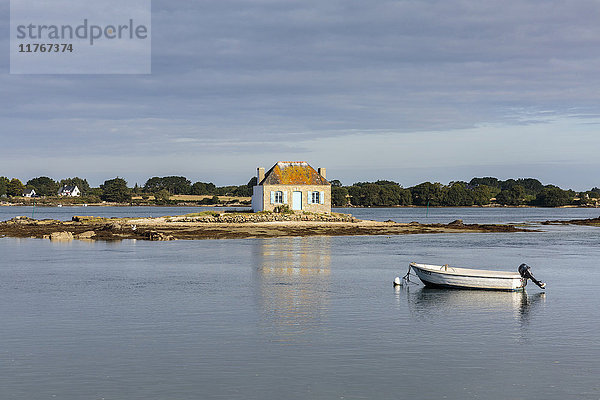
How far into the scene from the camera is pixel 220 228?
71875 mm

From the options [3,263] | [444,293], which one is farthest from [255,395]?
[3,263]

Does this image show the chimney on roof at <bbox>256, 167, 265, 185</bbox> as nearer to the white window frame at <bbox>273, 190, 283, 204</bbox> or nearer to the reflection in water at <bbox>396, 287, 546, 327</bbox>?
the white window frame at <bbox>273, 190, 283, 204</bbox>

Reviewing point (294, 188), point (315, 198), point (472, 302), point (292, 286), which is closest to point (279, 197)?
point (294, 188)

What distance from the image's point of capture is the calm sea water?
14.5m

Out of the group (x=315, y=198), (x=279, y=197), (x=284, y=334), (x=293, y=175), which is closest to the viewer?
(x=284, y=334)

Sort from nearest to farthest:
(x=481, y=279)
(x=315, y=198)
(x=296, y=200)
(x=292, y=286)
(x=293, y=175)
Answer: (x=481, y=279) < (x=292, y=286) < (x=293, y=175) < (x=296, y=200) < (x=315, y=198)

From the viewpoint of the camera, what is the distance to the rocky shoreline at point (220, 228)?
64000 mm

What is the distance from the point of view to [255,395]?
1379cm

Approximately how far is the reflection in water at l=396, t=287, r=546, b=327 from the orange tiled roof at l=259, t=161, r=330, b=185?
48.3 meters

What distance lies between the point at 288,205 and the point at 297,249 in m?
28.5

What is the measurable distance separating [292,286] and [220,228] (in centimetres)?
4302

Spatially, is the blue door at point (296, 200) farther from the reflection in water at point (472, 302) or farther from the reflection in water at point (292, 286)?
the reflection in water at point (472, 302)

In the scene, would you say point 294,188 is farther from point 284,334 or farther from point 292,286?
point 284,334

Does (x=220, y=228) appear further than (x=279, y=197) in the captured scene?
No
